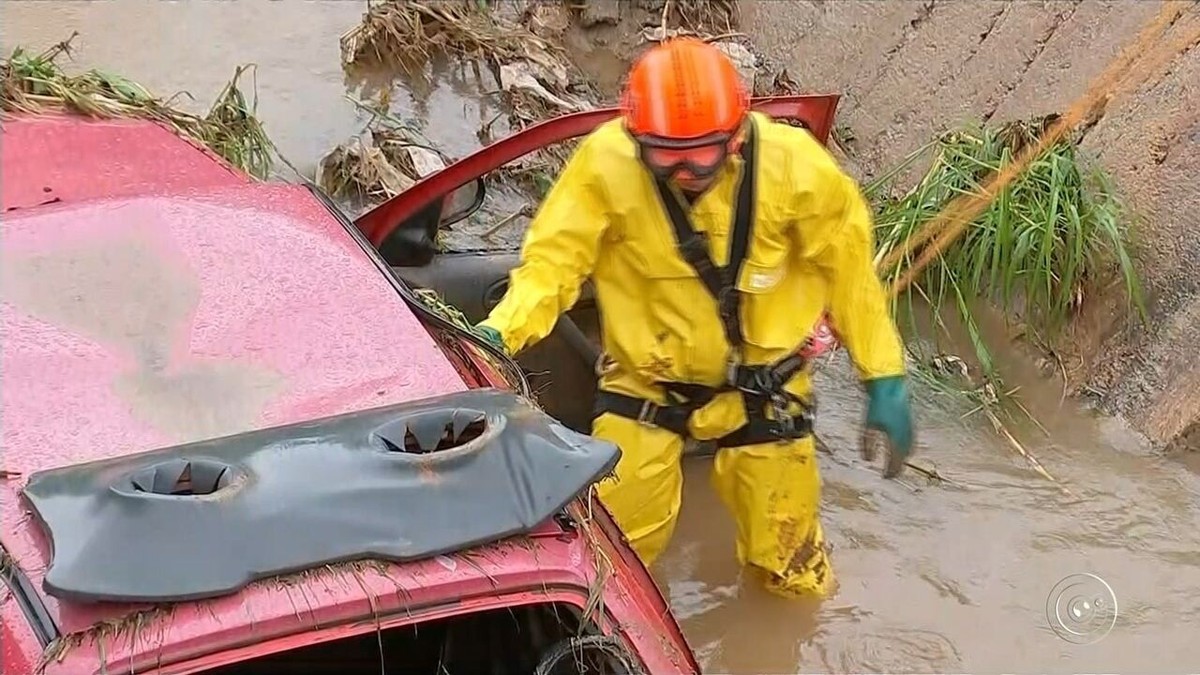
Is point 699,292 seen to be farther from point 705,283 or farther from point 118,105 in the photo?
point 118,105

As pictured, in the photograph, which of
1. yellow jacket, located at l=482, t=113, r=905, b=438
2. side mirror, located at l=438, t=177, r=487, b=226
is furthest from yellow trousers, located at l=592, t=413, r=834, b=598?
side mirror, located at l=438, t=177, r=487, b=226

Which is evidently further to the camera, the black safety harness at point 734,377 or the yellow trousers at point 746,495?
the yellow trousers at point 746,495

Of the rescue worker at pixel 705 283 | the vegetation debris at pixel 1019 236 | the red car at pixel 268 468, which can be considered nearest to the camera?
the red car at pixel 268 468

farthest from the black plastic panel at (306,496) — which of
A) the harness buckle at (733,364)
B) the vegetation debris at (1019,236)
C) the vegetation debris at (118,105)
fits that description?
the vegetation debris at (1019,236)

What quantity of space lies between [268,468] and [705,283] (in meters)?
1.51

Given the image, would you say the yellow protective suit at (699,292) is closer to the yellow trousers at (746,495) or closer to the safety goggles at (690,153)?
the yellow trousers at (746,495)

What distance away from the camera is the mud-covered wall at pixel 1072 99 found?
5141mm

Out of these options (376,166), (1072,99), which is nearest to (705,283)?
(376,166)

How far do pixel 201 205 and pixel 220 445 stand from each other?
933 millimetres

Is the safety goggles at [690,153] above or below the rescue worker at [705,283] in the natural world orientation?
above

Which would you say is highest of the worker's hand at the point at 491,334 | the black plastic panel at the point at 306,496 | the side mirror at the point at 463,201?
the black plastic panel at the point at 306,496

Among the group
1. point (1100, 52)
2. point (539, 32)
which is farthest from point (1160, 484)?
point (539, 32)

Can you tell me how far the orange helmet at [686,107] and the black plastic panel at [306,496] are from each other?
98cm

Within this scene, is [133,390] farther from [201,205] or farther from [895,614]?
[895,614]
